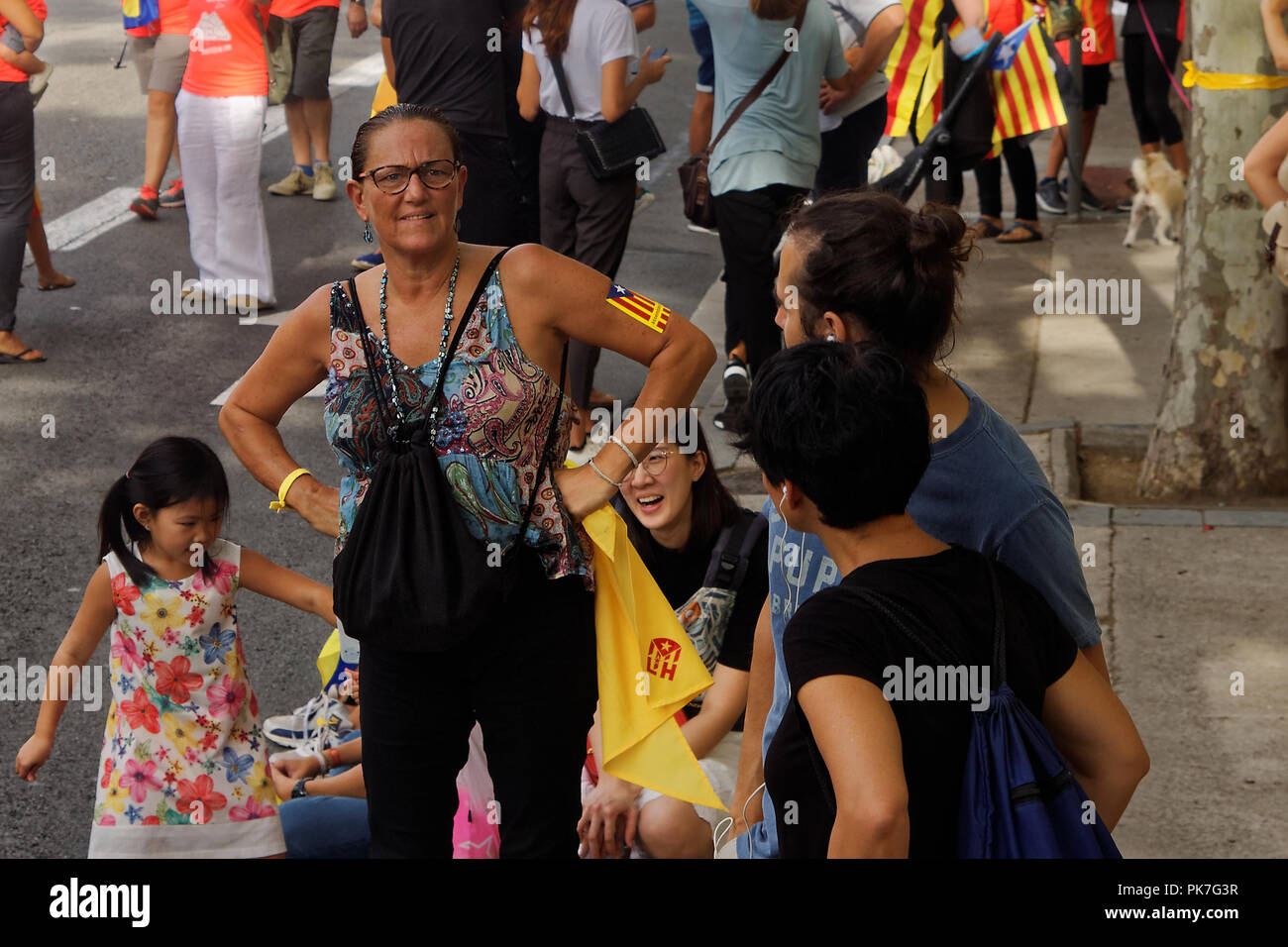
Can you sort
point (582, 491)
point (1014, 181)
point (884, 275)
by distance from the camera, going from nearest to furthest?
point (884, 275)
point (582, 491)
point (1014, 181)

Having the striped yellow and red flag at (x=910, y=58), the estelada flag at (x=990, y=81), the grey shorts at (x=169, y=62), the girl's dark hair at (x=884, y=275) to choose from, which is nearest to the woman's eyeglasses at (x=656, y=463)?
the girl's dark hair at (x=884, y=275)

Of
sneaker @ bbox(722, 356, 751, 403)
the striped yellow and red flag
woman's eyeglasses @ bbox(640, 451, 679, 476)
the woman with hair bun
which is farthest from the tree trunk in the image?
the woman with hair bun

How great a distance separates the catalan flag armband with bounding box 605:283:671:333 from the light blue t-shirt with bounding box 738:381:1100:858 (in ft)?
2.59

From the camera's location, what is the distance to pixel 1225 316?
19.9ft

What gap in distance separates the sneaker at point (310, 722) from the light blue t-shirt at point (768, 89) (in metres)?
3.18

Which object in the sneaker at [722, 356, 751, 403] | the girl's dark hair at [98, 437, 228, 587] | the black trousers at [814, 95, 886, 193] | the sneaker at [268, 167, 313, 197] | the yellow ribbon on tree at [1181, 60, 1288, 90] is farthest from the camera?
the sneaker at [268, 167, 313, 197]

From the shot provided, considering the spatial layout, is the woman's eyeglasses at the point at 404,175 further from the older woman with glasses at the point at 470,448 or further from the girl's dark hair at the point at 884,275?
the girl's dark hair at the point at 884,275

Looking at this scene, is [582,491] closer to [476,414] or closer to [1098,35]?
[476,414]

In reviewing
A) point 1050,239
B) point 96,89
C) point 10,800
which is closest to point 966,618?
point 10,800

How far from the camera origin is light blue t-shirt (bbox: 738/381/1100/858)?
245 cm

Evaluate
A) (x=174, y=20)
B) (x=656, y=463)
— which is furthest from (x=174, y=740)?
(x=174, y=20)

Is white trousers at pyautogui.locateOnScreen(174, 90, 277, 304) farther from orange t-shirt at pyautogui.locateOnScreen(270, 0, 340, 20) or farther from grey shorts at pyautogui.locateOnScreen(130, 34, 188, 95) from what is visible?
orange t-shirt at pyautogui.locateOnScreen(270, 0, 340, 20)

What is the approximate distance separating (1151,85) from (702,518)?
753 centimetres
